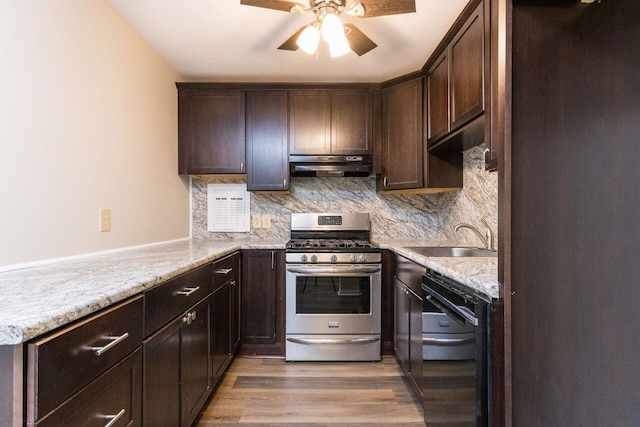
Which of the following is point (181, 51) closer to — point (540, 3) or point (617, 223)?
point (540, 3)

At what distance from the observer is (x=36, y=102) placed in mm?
1264

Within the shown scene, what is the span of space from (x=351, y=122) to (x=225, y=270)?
1.61 metres

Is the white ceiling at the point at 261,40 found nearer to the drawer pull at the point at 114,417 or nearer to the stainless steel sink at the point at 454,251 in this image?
the stainless steel sink at the point at 454,251

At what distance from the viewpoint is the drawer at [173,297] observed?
1102mm

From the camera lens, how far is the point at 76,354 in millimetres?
751

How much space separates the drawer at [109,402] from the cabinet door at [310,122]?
Answer: 6.57 feet

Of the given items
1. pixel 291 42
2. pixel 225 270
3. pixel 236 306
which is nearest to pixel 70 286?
pixel 225 270

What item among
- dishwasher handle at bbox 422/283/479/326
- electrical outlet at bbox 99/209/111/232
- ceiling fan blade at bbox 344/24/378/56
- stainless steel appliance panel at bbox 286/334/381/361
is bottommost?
stainless steel appliance panel at bbox 286/334/381/361

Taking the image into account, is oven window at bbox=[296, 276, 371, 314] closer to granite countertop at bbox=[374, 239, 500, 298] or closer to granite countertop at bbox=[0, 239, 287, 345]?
granite countertop at bbox=[374, 239, 500, 298]

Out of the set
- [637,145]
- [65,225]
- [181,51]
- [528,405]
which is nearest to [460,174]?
[637,145]

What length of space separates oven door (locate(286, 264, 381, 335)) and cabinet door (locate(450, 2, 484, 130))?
3.95 feet

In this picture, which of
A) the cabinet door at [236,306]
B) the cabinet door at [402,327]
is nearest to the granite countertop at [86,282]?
the cabinet door at [402,327]

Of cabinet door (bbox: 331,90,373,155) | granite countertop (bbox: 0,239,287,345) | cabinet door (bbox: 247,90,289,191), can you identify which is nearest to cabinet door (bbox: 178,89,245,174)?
cabinet door (bbox: 247,90,289,191)

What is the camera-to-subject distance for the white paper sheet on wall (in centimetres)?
293
